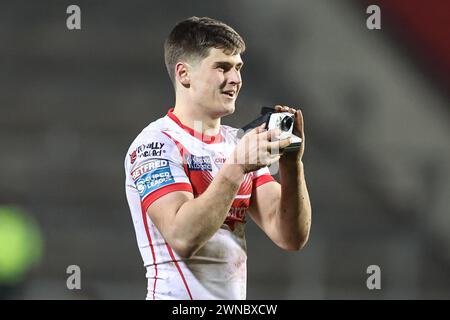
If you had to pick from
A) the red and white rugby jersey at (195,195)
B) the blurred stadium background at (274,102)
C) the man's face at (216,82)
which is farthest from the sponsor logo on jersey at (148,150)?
the blurred stadium background at (274,102)

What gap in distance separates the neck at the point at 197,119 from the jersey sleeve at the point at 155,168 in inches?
5.2

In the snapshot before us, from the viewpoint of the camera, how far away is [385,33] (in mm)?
7164

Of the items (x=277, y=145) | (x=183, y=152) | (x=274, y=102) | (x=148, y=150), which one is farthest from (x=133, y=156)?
(x=274, y=102)

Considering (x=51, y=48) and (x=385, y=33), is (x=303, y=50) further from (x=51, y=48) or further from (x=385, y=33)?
(x=51, y=48)

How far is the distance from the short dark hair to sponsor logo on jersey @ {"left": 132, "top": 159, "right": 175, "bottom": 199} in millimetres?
443

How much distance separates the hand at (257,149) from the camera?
3.06 metres

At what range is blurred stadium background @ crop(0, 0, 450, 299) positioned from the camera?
6527 millimetres

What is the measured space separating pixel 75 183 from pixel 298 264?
1.83m

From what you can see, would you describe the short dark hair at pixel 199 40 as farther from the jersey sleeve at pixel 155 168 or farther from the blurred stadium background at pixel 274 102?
the blurred stadium background at pixel 274 102

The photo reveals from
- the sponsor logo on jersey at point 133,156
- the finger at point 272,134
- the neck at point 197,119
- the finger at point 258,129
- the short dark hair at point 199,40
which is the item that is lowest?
the sponsor logo on jersey at point 133,156

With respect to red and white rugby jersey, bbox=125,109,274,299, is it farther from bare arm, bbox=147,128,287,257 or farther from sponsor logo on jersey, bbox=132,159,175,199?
bare arm, bbox=147,128,287,257

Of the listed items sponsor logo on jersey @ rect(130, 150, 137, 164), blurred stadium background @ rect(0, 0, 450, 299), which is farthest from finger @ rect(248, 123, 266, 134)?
blurred stadium background @ rect(0, 0, 450, 299)

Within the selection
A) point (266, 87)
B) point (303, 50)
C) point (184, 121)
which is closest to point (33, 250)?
point (266, 87)

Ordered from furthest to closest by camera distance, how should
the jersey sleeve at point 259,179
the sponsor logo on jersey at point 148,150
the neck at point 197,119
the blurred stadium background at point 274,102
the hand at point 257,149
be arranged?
the blurred stadium background at point 274,102 < the jersey sleeve at point 259,179 < the neck at point 197,119 < the sponsor logo on jersey at point 148,150 < the hand at point 257,149
